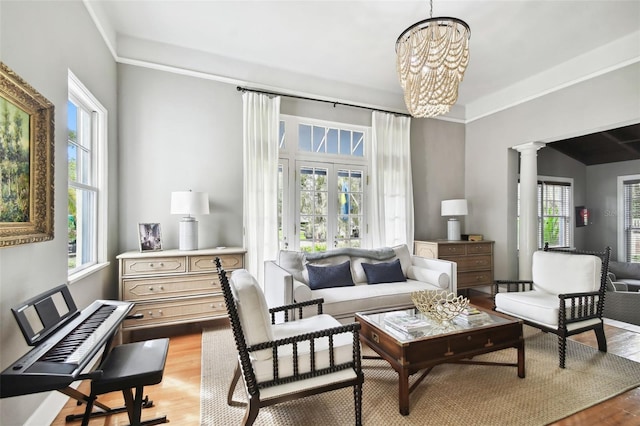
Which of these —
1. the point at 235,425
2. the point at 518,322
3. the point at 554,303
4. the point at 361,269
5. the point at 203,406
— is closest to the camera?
the point at 235,425

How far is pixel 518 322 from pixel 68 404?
3376 millimetres

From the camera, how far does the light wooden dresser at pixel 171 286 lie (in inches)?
117

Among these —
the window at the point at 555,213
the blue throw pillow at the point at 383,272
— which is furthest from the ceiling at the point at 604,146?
the blue throw pillow at the point at 383,272

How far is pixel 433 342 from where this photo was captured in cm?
206

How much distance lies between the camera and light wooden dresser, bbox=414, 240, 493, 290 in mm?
4504

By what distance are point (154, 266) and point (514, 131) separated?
532cm

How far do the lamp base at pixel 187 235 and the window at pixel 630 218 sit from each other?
323 inches

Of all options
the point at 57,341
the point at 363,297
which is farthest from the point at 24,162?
the point at 363,297

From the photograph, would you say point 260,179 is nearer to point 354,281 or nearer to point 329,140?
point 329,140

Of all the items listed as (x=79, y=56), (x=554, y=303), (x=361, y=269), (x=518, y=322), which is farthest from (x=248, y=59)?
(x=554, y=303)

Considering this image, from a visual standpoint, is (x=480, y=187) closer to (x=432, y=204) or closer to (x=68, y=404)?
(x=432, y=204)

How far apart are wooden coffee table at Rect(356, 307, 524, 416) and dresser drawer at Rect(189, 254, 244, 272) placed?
5.37 feet

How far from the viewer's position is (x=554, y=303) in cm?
277

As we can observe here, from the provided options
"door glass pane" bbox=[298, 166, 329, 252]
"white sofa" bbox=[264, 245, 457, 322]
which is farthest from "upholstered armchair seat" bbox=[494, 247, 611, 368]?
"door glass pane" bbox=[298, 166, 329, 252]
